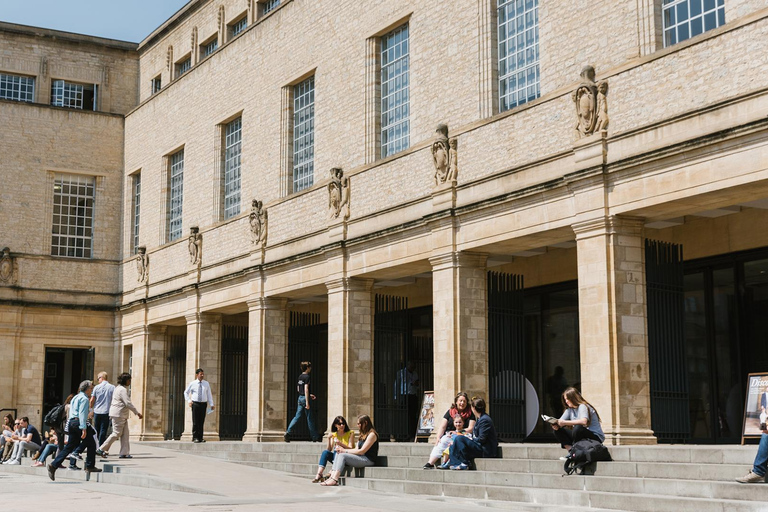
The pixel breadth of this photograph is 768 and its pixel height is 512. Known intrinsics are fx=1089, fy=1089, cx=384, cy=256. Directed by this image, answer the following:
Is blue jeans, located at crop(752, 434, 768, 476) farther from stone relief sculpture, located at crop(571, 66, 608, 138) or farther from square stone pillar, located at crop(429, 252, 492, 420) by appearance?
square stone pillar, located at crop(429, 252, 492, 420)

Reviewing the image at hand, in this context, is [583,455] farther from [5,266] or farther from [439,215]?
[5,266]

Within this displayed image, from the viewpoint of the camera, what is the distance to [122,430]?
21.0 metres

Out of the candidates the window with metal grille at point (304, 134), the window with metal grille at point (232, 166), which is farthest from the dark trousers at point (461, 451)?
the window with metal grille at point (232, 166)

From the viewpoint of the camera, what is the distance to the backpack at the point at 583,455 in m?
14.3

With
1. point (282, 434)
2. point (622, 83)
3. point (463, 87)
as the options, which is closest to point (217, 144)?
point (282, 434)

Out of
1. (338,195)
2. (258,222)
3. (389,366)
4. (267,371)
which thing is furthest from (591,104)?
(267,371)

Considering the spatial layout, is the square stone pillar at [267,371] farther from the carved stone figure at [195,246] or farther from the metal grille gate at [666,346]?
the metal grille gate at [666,346]

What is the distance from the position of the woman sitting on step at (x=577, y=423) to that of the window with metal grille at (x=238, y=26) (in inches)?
769

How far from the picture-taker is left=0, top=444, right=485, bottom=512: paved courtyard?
13406mm

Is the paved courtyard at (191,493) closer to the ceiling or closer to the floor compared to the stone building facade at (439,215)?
closer to the floor

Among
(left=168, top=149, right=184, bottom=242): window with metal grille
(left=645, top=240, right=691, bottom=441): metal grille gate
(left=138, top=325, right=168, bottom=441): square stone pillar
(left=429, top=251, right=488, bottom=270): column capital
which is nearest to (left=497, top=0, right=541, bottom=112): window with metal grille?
(left=429, top=251, right=488, bottom=270): column capital

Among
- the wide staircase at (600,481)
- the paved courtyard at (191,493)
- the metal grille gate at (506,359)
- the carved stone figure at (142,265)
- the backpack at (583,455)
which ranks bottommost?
the paved courtyard at (191,493)

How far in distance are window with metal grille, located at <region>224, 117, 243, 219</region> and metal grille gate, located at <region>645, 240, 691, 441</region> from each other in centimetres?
1443

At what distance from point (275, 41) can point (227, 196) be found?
4617 mm
